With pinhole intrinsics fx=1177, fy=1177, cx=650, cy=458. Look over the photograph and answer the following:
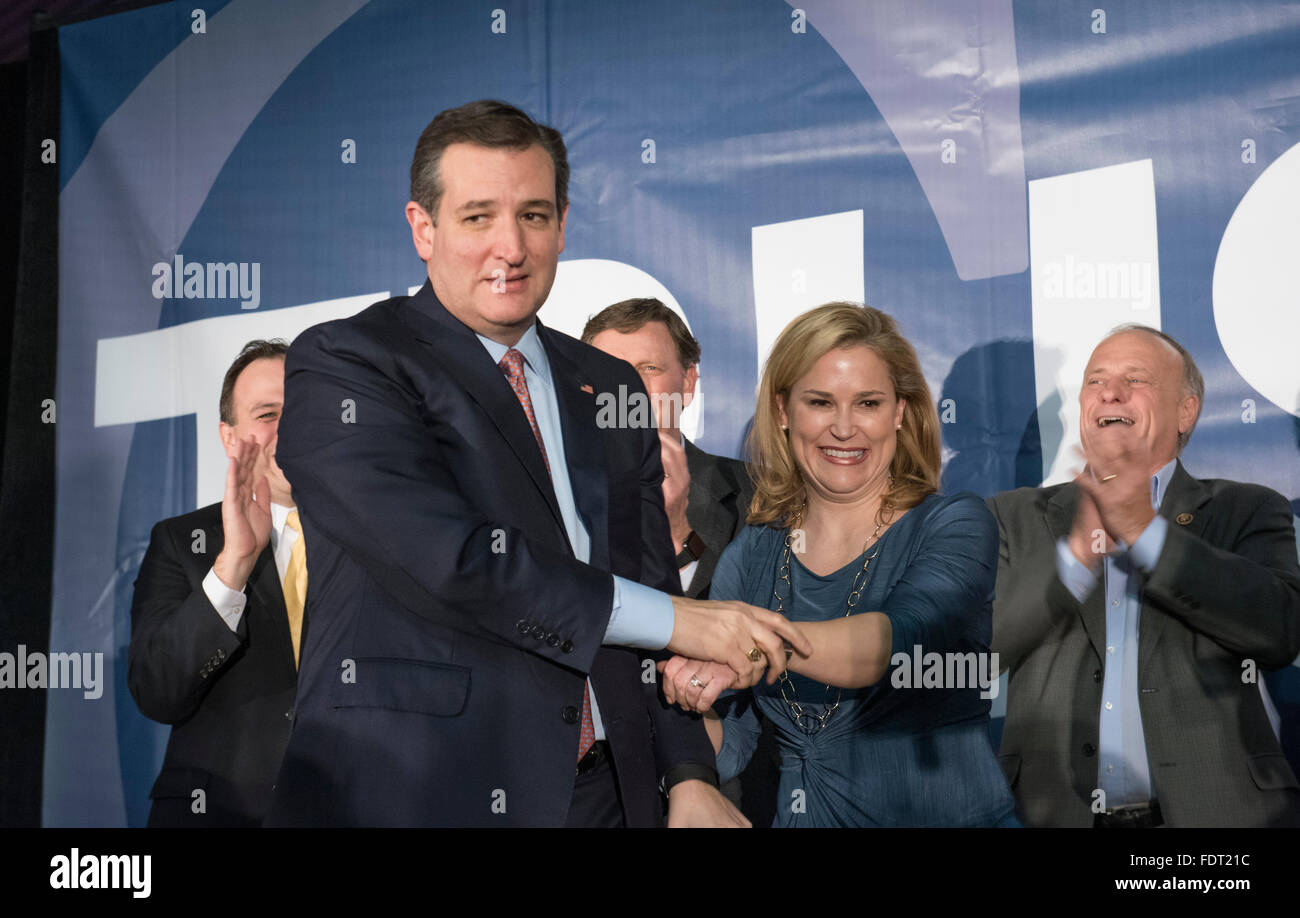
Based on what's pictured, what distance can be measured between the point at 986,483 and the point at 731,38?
1479 mm

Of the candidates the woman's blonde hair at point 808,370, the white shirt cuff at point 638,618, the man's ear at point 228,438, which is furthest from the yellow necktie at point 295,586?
the white shirt cuff at point 638,618

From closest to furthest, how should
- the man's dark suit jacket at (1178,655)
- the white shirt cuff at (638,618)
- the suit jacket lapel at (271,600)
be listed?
the white shirt cuff at (638,618) → the man's dark suit jacket at (1178,655) → the suit jacket lapel at (271,600)

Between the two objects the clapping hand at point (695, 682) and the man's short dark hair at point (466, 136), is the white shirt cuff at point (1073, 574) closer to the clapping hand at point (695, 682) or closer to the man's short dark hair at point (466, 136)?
the clapping hand at point (695, 682)

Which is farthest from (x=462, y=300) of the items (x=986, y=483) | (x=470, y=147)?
(x=986, y=483)

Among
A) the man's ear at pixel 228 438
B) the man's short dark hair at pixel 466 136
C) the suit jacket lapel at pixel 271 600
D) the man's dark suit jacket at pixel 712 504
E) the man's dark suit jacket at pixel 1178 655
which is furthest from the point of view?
the man's ear at pixel 228 438

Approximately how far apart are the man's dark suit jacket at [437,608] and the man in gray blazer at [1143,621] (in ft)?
3.74

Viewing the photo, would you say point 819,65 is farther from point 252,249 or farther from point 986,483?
point 252,249

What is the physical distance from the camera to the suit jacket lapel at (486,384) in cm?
236

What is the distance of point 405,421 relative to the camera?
228 cm

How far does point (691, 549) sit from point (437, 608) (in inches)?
50.6

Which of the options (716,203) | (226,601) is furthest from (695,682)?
(226,601)

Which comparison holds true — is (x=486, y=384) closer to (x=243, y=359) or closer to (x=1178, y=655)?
(x=243, y=359)

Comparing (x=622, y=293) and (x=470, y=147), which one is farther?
(x=622, y=293)

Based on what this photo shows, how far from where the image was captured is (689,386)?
341 cm
